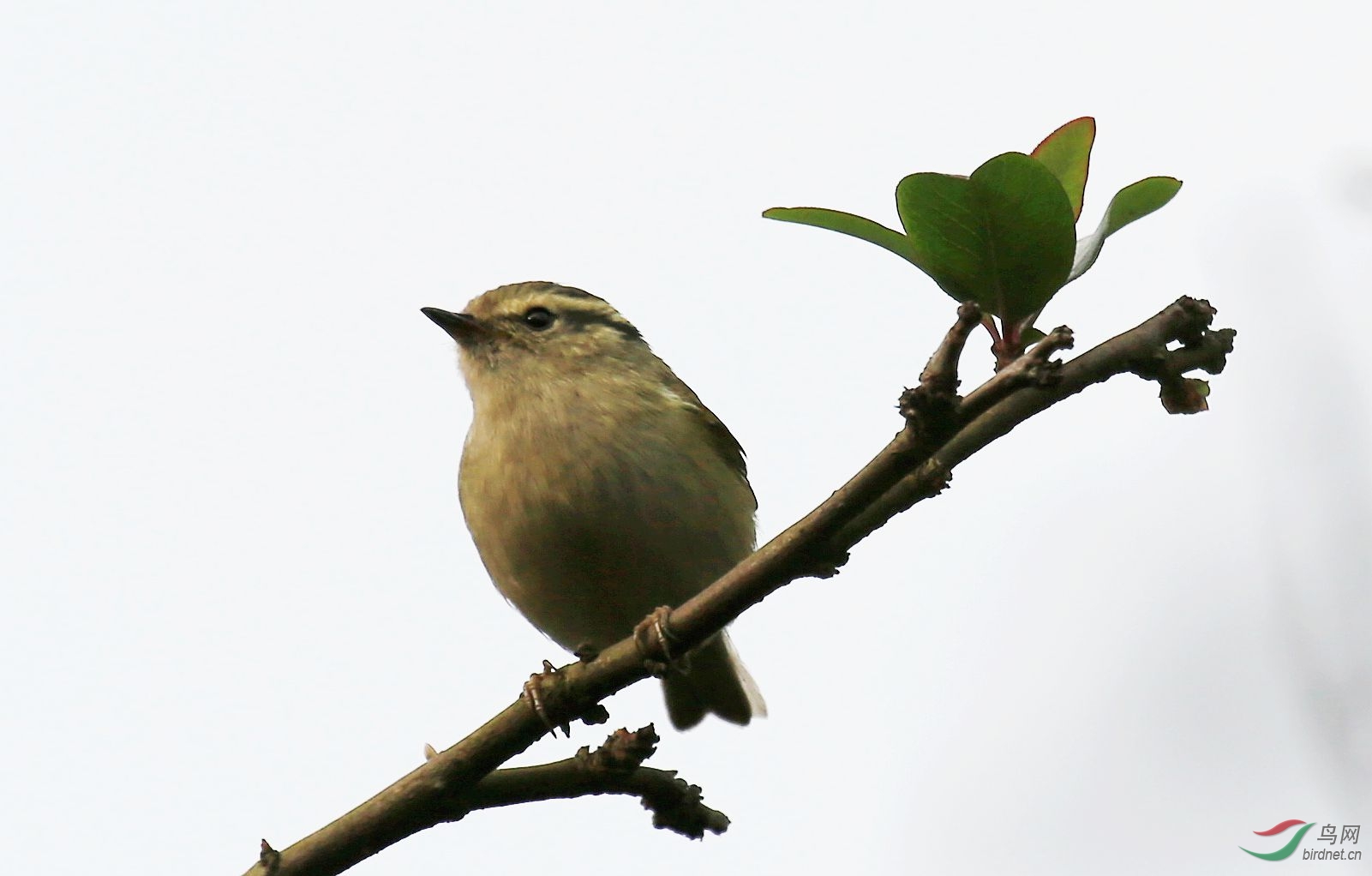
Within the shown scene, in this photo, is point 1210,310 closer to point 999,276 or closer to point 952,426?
point 999,276

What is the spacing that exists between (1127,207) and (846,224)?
0.56 m

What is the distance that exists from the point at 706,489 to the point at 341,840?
2.14 meters

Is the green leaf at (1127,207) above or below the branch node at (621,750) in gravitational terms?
above

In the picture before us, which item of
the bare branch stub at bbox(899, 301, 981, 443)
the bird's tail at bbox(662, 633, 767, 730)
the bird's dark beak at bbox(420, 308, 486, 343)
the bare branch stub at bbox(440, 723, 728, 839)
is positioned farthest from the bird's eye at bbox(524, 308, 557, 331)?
the bare branch stub at bbox(899, 301, 981, 443)

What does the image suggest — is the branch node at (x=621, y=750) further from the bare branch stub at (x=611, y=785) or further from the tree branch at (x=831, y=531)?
the tree branch at (x=831, y=531)

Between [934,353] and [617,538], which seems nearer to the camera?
[934,353]

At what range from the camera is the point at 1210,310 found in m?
2.66

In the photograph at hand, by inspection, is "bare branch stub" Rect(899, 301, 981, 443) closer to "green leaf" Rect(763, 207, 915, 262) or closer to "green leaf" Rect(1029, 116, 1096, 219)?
"green leaf" Rect(763, 207, 915, 262)

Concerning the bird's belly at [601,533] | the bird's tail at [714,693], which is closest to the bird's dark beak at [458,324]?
the bird's belly at [601,533]

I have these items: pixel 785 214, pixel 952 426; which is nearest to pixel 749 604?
pixel 952 426

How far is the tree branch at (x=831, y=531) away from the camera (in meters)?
2.54

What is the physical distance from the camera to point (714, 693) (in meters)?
5.88

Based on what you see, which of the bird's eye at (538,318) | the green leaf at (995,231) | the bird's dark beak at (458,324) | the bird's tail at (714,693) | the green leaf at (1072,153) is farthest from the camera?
the bird's eye at (538,318)

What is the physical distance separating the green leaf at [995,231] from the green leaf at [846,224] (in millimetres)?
30
